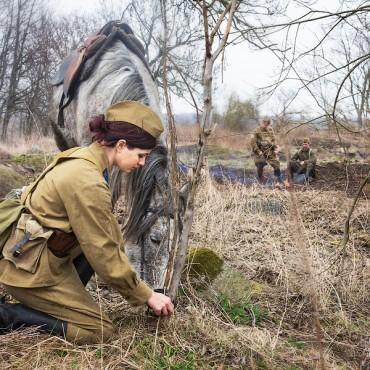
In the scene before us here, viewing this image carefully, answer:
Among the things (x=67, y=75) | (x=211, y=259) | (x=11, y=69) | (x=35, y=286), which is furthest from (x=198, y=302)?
(x=11, y=69)

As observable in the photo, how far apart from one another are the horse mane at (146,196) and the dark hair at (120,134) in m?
0.47

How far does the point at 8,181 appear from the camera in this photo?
257 inches

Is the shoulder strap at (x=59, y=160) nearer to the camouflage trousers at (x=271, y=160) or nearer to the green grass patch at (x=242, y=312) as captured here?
the green grass patch at (x=242, y=312)

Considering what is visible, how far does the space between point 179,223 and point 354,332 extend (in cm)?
131

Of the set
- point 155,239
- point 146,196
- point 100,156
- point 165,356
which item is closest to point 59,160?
point 100,156

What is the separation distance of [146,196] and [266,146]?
15.9 feet

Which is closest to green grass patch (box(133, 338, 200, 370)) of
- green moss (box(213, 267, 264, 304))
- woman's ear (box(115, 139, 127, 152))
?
green moss (box(213, 267, 264, 304))

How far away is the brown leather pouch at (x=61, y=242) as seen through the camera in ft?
7.70

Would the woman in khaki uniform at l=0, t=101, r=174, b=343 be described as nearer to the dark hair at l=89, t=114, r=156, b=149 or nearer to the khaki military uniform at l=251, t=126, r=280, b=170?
the dark hair at l=89, t=114, r=156, b=149

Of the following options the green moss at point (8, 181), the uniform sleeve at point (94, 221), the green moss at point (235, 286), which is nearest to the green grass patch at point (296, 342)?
the green moss at point (235, 286)

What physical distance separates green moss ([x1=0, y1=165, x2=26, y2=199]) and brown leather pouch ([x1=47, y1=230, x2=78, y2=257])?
4.19 metres

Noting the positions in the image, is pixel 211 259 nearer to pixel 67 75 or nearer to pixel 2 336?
pixel 2 336

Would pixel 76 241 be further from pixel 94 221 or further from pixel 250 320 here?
pixel 250 320

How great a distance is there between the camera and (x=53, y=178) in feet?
7.68
